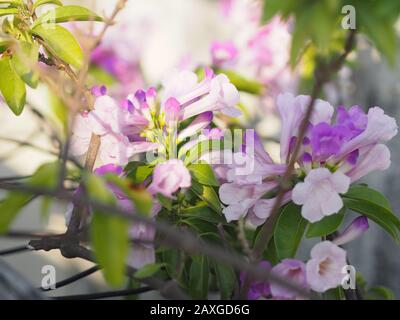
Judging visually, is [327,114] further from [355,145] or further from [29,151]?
[29,151]

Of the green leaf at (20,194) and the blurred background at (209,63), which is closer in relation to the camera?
the green leaf at (20,194)

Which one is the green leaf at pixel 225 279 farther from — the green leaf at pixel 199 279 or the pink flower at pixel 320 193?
the pink flower at pixel 320 193

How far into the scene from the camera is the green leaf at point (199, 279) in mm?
816

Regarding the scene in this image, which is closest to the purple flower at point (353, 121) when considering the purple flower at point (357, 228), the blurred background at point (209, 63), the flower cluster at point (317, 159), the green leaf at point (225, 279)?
the flower cluster at point (317, 159)

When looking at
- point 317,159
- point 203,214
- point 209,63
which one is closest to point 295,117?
point 317,159

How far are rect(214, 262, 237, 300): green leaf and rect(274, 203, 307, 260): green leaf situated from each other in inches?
3.1

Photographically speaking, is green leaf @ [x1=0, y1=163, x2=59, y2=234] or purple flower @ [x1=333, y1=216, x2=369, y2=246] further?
purple flower @ [x1=333, y1=216, x2=369, y2=246]

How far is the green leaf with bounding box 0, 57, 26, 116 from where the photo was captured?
0.79m

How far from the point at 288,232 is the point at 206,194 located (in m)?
0.11

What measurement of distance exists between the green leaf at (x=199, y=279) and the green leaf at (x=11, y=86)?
0.28 m

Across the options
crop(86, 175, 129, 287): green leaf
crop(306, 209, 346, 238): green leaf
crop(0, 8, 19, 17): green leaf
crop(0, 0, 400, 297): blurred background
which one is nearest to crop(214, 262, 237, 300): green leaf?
crop(306, 209, 346, 238): green leaf

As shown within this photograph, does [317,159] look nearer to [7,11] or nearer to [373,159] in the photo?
[373,159]

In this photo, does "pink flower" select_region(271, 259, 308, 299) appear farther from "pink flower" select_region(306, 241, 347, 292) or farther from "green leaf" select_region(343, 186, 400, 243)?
"green leaf" select_region(343, 186, 400, 243)
